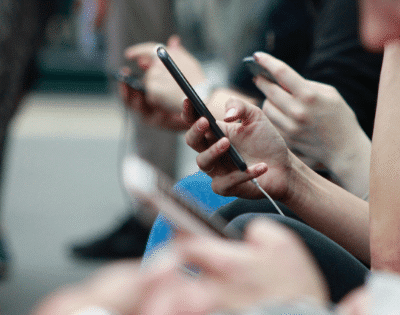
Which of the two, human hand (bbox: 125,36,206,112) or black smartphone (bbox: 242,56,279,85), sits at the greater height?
black smartphone (bbox: 242,56,279,85)

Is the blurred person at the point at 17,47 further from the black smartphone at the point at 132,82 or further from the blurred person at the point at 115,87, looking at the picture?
the black smartphone at the point at 132,82

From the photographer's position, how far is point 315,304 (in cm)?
24

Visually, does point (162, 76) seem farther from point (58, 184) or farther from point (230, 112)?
point (58, 184)

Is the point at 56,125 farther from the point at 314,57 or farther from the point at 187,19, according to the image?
the point at 314,57

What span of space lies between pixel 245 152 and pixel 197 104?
0.06 metres

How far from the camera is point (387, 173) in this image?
377 millimetres

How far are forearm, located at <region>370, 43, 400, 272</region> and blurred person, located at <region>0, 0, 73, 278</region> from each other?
875 millimetres

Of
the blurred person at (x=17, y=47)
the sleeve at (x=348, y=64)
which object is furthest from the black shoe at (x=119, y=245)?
the sleeve at (x=348, y=64)

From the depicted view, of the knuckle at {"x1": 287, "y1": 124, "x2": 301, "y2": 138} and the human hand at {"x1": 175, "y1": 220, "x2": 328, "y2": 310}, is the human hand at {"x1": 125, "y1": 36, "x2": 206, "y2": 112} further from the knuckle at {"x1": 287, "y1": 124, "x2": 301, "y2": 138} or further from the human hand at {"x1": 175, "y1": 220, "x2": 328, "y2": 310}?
the human hand at {"x1": 175, "y1": 220, "x2": 328, "y2": 310}

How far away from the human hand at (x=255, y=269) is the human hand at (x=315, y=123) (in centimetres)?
28

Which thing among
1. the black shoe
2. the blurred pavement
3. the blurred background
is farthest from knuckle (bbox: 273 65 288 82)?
the black shoe

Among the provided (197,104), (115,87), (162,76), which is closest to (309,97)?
(197,104)

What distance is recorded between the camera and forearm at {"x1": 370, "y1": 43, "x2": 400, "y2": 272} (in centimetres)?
36

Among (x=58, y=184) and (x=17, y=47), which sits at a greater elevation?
(x=17, y=47)
